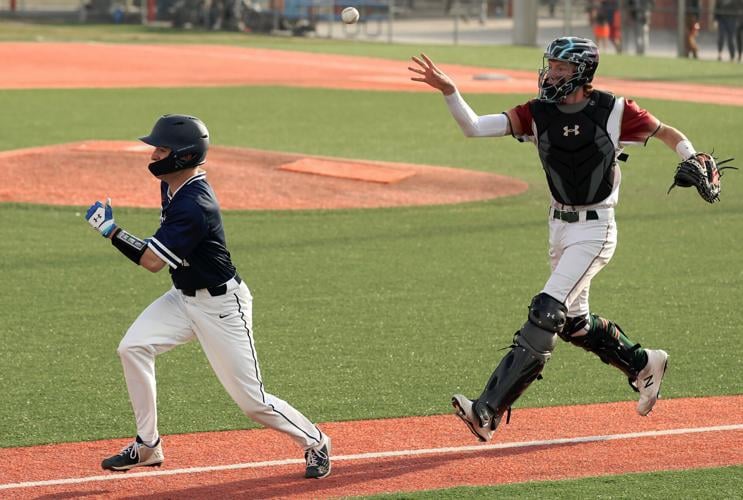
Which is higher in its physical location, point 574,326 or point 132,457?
point 574,326

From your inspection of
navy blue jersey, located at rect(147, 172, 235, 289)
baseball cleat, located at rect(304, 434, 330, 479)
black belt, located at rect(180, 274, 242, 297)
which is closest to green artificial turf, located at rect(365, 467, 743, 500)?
baseball cleat, located at rect(304, 434, 330, 479)

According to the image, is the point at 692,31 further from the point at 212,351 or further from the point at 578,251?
the point at 212,351

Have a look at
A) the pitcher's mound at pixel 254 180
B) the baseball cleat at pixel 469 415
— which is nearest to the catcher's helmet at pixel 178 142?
the baseball cleat at pixel 469 415

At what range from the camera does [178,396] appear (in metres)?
8.06

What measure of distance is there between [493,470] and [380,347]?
270 cm

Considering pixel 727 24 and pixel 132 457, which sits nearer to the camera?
pixel 132 457

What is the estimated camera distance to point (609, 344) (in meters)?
7.47

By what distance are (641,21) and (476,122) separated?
110ft

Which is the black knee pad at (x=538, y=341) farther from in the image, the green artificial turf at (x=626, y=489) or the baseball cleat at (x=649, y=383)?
the baseball cleat at (x=649, y=383)

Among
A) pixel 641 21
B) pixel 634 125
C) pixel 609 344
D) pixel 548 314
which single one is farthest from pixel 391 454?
pixel 641 21

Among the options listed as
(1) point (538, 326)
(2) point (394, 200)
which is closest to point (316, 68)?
(2) point (394, 200)

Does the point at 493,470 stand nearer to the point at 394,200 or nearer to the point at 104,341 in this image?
the point at 104,341

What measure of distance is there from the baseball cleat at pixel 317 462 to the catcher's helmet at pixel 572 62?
224 cm

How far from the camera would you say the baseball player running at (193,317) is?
6.32 metres
